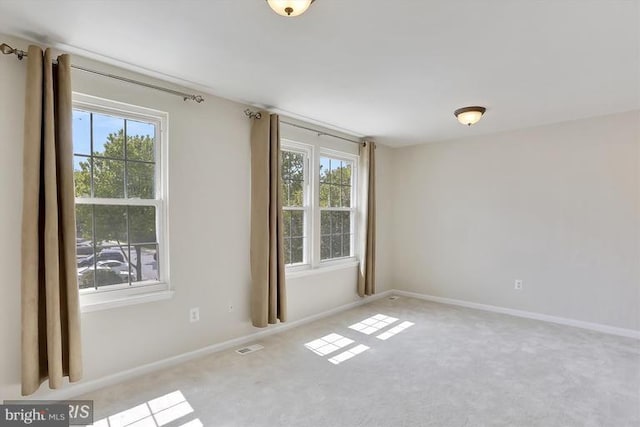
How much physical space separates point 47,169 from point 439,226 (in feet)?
15.4

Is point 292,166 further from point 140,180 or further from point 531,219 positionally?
point 531,219

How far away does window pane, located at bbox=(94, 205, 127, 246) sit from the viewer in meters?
2.54

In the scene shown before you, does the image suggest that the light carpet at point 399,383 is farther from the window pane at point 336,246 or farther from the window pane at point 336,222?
the window pane at point 336,222

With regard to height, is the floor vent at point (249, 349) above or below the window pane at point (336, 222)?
below

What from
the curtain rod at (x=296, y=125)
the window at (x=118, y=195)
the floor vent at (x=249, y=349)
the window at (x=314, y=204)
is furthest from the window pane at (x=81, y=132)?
the floor vent at (x=249, y=349)

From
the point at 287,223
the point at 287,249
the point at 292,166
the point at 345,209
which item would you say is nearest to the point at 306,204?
the point at 287,223

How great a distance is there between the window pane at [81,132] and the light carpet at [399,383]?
70.7 inches

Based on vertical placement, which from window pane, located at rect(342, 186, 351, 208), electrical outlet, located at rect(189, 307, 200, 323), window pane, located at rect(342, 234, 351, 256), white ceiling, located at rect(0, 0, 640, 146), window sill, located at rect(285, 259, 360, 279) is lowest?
electrical outlet, located at rect(189, 307, 200, 323)

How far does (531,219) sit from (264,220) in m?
3.41

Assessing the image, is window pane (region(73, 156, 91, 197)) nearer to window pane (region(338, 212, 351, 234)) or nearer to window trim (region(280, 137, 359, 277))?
window trim (region(280, 137, 359, 277))

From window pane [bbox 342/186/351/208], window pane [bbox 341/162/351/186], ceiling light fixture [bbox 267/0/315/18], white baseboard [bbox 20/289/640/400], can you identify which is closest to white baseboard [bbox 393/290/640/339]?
white baseboard [bbox 20/289/640/400]

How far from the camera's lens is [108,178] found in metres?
2.59

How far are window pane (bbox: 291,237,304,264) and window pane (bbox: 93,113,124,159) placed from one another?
6.80 ft

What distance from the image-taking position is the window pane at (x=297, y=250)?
160 inches
